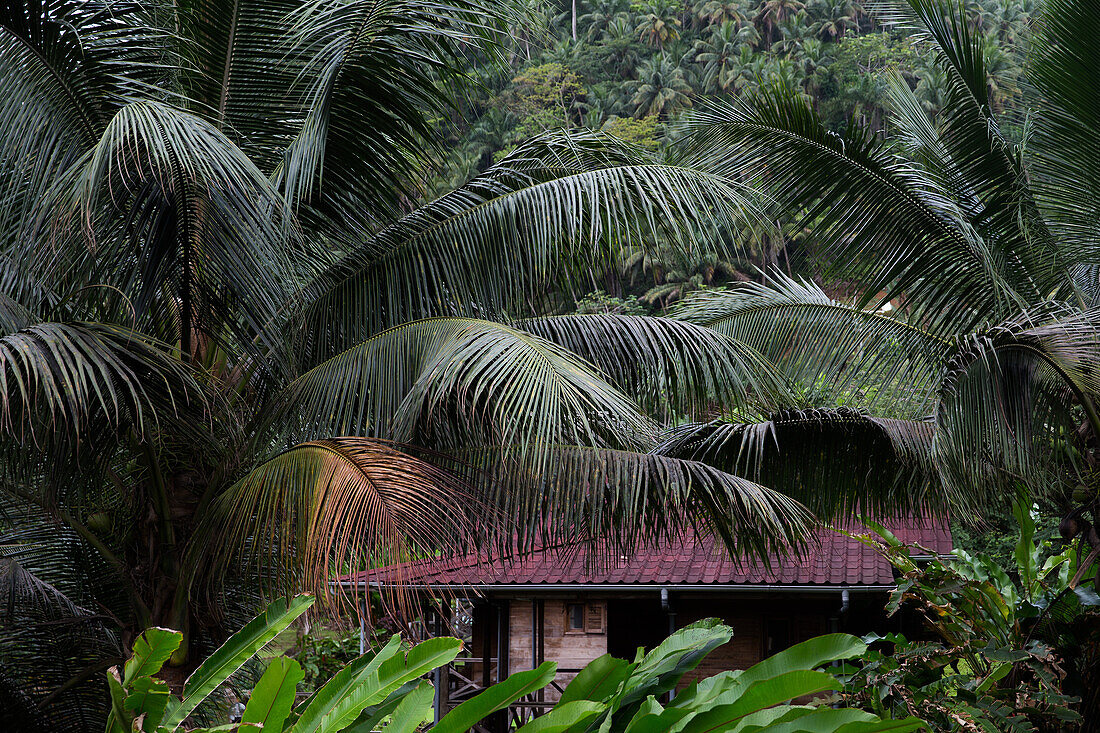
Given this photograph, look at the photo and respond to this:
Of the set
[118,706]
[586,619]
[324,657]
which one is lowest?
[324,657]

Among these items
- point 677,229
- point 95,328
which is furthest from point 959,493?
point 95,328

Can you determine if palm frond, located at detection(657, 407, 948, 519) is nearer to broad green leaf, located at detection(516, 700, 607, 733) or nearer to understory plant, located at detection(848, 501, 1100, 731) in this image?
understory plant, located at detection(848, 501, 1100, 731)

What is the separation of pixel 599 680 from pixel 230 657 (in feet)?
3.29

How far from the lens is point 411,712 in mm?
2412

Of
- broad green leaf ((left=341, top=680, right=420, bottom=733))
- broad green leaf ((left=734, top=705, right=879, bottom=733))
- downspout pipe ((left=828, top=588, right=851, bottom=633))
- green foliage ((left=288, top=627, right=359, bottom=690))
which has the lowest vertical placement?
green foliage ((left=288, top=627, right=359, bottom=690))

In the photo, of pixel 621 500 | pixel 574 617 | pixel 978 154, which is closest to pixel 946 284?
pixel 978 154

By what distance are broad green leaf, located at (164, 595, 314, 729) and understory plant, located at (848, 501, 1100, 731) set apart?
3.67 m

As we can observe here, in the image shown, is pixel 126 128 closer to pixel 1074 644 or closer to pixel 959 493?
pixel 959 493

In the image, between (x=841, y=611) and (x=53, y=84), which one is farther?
(x=841, y=611)

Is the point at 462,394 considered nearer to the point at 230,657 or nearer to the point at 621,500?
the point at 621,500

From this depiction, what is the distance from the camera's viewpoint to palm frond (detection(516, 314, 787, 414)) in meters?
5.78

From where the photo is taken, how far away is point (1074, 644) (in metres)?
5.91

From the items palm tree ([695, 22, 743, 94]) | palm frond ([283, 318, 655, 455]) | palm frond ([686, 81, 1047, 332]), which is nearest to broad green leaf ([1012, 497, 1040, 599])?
palm frond ([686, 81, 1047, 332])

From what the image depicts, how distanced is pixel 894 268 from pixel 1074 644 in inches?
98.3
